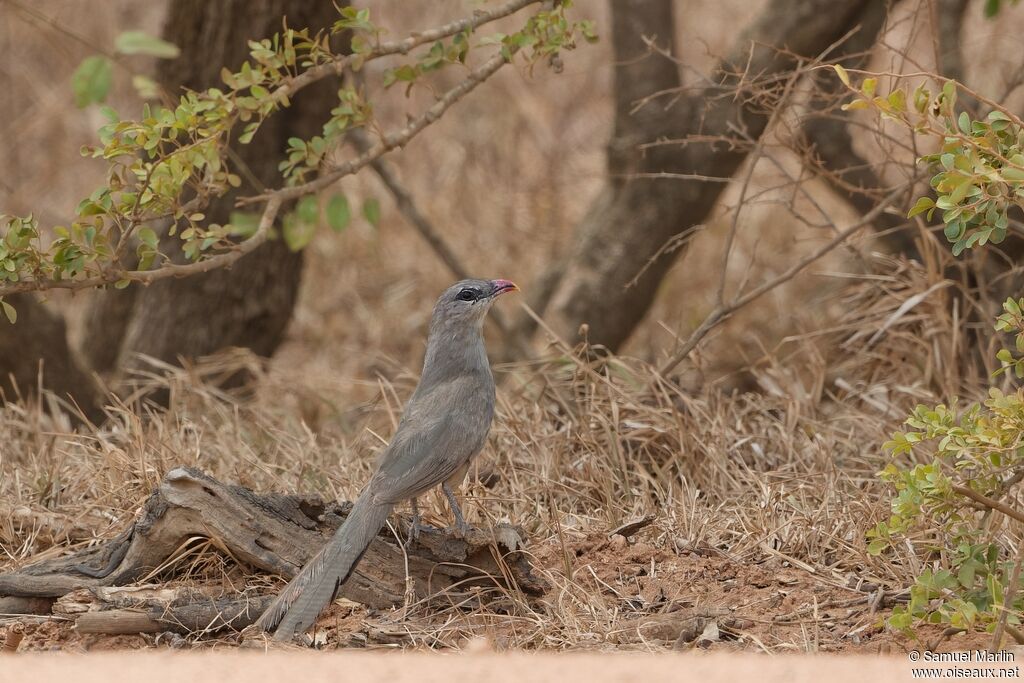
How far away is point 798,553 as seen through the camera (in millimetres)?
4340

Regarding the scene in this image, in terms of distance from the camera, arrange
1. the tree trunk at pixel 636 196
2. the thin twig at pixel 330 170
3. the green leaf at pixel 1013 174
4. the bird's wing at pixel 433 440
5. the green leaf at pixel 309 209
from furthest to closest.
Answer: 1. the tree trunk at pixel 636 196
2. the green leaf at pixel 309 209
3. the thin twig at pixel 330 170
4. the bird's wing at pixel 433 440
5. the green leaf at pixel 1013 174

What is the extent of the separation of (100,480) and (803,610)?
263 centimetres

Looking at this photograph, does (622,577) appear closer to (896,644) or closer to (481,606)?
(481,606)

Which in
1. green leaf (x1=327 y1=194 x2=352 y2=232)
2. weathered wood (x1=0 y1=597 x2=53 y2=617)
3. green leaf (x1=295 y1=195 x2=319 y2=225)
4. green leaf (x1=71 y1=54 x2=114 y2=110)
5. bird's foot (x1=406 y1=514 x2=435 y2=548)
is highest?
green leaf (x1=71 y1=54 x2=114 y2=110)

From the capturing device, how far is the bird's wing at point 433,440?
12.6 ft

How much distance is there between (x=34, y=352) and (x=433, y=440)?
3.18m

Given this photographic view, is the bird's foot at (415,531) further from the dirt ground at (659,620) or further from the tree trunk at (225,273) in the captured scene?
the tree trunk at (225,273)

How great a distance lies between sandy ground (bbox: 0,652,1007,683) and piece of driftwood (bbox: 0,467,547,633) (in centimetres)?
91

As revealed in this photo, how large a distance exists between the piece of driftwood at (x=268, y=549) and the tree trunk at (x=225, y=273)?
2875 mm

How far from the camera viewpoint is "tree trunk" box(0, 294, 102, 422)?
20.5 feet

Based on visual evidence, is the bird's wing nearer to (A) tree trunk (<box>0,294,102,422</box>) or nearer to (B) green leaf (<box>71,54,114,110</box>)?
(B) green leaf (<box>71,54,114,110</box>)

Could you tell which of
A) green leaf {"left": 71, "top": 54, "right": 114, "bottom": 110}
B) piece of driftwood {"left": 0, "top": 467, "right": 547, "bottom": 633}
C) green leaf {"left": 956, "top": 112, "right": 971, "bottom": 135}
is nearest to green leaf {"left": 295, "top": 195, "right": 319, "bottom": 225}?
green leaf {"left": 71, "top": 54, "right": 114, "bottom": 110}

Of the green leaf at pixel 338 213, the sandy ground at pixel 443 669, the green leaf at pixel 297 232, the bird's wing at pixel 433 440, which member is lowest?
the sandy ground at pixel 443 669

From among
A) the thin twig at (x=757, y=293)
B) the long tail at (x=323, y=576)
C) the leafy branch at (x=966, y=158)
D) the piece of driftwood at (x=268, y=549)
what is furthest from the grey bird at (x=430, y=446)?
the leafy branch at (x=966, y=158)
